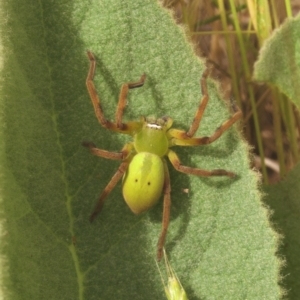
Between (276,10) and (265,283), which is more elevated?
(276,10)

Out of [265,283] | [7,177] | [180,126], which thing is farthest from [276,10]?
[7,177]

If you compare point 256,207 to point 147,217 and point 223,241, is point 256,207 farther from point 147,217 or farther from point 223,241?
point 147,217

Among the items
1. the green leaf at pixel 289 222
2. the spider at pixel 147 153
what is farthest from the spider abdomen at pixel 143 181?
the green leaf at pixel 289 222

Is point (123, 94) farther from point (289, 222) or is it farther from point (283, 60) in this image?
point (289, 222)

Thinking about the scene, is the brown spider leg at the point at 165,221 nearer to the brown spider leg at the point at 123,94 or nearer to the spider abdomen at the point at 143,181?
the spider abdomen at the point at 143,181

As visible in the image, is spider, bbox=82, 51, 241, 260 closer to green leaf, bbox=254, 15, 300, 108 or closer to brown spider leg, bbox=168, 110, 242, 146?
brown spider leg, bbox=168, 110, 242, 146

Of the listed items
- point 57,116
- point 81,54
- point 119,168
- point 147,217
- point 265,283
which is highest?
point 81,54
